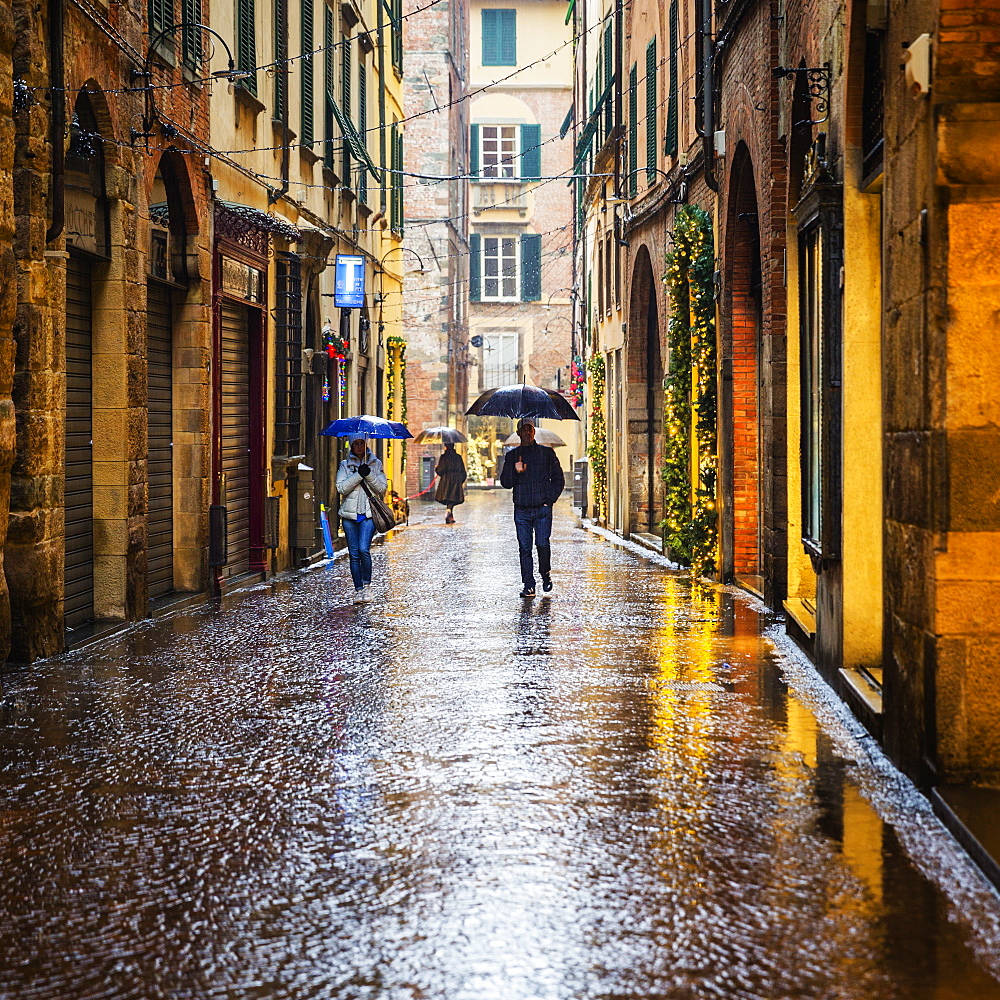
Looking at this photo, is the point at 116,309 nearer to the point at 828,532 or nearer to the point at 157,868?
the point at 828,532

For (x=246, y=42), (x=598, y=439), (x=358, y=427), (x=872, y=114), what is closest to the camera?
(x=872, y=114)

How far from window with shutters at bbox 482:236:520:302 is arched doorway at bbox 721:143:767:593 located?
4217cm

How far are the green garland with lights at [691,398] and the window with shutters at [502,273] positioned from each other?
3890cm

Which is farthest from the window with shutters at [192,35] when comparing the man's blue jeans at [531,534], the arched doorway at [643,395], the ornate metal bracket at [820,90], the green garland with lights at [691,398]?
the arched doorway at [643,395]

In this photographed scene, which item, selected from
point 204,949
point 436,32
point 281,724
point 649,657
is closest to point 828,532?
point 649,657

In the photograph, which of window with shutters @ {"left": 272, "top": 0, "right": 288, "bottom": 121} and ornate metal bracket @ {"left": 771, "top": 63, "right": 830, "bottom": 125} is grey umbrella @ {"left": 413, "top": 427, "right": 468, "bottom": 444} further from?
ornate metal bracket @ {"left": 771, "top": 63, "right": 830, "bottom": 125}

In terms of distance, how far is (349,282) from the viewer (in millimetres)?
24094

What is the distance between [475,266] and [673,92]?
3660cm

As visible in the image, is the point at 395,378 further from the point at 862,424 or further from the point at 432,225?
the point at 862,424

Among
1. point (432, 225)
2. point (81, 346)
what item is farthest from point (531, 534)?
point (432, 225)

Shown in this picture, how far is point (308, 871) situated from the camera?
5250 millimetres

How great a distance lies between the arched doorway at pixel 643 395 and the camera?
1013 inches

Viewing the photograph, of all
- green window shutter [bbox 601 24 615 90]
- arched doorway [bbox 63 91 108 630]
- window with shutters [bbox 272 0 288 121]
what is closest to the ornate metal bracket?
arched doorway [bbox 63 91 108 630]

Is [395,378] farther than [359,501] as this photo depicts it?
Yes
